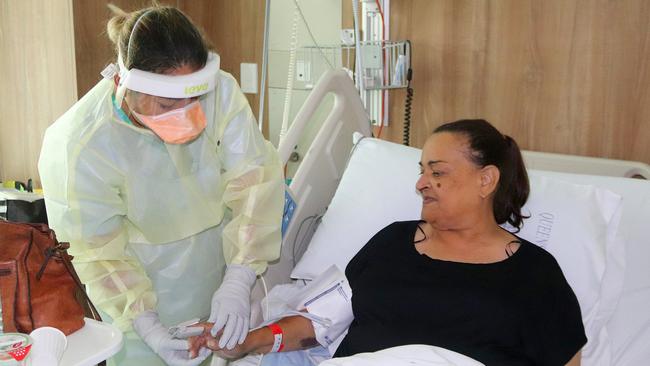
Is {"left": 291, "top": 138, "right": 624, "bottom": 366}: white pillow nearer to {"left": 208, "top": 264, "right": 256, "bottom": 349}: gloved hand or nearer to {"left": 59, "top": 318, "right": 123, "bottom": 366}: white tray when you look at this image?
{"left": 208, "top": 264, "right": 256, "bottom": 349}: gloved hand

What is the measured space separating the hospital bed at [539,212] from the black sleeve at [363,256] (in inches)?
6.0

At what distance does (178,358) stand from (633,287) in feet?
3.95

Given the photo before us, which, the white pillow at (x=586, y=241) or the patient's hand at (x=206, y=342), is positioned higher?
the white pillow at (x=586, y=241)

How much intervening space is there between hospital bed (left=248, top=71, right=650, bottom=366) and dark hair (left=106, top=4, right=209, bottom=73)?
0.67 m

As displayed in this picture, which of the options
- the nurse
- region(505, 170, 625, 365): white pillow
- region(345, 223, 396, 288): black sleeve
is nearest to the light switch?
the nurse

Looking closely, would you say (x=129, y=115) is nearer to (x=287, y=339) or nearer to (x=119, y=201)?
(x=119, y=201)

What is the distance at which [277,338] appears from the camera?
5.74 ft

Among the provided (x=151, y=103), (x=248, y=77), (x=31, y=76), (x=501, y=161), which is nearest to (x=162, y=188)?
(x=151, y=103)

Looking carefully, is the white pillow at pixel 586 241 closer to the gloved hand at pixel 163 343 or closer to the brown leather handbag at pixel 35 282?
the gloved hand at pixel 163 343

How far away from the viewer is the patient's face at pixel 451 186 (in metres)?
1.77

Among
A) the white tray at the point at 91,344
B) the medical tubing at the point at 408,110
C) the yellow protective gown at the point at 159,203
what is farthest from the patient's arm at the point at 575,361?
the medical tubing at the point at 408,110

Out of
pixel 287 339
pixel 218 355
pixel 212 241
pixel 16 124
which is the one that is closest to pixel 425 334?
pixel 287 339

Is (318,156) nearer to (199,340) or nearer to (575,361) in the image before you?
(199,340)

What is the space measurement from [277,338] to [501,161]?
0.76m
